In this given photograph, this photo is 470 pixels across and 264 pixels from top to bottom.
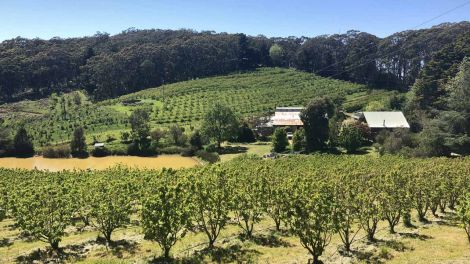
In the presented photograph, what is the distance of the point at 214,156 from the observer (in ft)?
251

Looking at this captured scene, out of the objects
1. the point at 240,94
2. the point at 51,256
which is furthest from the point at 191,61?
the point at 51,256

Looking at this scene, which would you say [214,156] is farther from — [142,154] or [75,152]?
[75,152]

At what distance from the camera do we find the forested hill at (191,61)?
160 m

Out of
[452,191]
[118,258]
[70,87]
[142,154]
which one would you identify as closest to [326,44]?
[70,87]

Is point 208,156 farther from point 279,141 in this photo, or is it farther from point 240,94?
point 240,94

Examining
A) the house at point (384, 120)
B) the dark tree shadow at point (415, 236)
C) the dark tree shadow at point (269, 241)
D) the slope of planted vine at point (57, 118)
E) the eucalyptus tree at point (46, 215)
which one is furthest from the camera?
the slope of planted vine at point (57, 118)

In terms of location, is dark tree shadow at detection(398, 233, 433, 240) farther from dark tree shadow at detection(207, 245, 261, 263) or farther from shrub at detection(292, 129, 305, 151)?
shrub at detection(292, 129, 305, 151)

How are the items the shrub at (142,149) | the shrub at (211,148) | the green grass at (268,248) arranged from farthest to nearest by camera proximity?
1. the shrub at (142,149)
2. the shrub at (211,148)
3. the green grass at (268,248)

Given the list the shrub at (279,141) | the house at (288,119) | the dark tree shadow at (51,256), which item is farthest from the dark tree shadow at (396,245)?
the house at (288,119)

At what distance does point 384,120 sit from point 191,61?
11397 centimetres

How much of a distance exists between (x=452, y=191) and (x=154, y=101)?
103481mm

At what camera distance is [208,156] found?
7731 cm

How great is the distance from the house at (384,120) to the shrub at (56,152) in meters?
58.7

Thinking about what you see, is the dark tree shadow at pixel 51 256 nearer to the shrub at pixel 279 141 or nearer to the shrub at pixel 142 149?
the shrub at pixel 279 141
